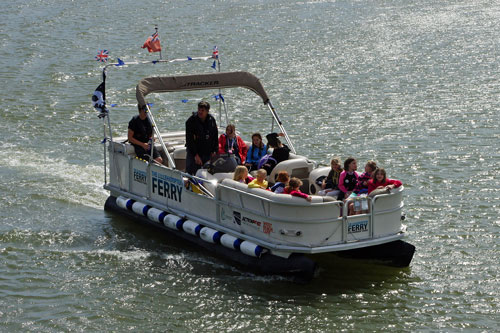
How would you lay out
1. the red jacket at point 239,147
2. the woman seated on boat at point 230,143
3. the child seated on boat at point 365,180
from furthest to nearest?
the red jacket at point 239,147, the woman seated on boat at point 230,143, the child seated on boat at point 365,180

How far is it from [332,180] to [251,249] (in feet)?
5.57

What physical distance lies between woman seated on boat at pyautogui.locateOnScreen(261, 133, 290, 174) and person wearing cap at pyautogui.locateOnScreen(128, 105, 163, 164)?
1868 millimetres

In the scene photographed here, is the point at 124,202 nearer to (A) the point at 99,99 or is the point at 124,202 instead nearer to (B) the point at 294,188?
(A) the point at 99,99

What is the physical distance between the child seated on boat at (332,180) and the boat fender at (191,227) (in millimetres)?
1934

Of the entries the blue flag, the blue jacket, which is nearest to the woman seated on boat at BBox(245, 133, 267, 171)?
the blue jacket

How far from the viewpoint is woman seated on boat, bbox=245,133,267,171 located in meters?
13.7

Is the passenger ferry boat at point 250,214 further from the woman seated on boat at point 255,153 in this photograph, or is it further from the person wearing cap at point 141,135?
the woman seated on boat at point 255,153

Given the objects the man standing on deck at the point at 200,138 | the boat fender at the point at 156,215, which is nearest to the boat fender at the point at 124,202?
the boat fender at the point at 156,215

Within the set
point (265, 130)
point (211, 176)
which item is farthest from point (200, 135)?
point (265, 130)

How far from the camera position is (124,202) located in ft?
46.9

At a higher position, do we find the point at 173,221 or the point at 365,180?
the point at 365,180

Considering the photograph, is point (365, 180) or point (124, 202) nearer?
point (365, 180)

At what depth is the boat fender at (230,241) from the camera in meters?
12.0

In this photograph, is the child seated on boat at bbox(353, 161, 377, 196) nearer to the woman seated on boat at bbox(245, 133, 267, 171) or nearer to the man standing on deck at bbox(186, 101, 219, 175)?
the woman seated on boat at bbox(245, 133, 267, 171)
